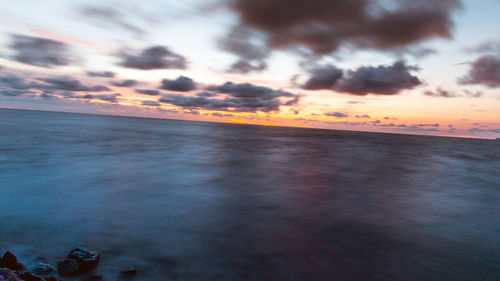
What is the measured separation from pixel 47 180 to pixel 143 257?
26.8 feet

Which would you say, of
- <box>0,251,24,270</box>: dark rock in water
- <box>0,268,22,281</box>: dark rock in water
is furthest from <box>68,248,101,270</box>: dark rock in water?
<box>0,268,22,281</box>: dark rock in water

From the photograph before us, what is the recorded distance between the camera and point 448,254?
18.7 ft

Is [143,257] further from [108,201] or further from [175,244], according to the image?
[108,201]

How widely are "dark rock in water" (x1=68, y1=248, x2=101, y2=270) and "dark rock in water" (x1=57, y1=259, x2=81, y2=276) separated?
7 centimetres

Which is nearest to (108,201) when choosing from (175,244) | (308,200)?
(175,244)

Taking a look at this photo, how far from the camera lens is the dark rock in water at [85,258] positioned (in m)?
4.22

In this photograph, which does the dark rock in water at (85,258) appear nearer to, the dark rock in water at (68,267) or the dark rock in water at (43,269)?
the dark rock in water at (68,267)

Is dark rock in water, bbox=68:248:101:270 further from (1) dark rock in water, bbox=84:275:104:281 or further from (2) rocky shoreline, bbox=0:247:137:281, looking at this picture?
(1) dark rock in water, bbox=84:275:104:281

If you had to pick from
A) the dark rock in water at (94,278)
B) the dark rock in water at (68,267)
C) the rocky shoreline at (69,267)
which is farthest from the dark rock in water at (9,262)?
the dark rock in water at (94,278)

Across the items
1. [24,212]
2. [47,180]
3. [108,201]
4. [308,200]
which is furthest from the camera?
[47,180]

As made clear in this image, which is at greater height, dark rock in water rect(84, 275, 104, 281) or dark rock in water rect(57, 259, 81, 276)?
dark rock in water rect(57, 259, 81, 276)

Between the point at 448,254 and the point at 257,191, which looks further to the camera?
the point at 257,191

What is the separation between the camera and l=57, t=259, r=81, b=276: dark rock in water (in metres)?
4.04

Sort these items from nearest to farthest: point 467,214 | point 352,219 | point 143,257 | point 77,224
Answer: point 143,257 < point 77,224 < point 352,219 < point 467,214
